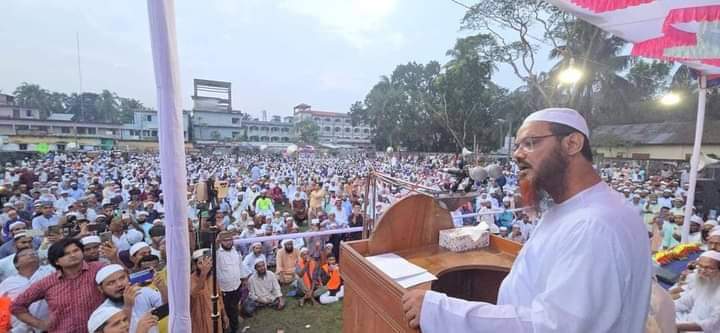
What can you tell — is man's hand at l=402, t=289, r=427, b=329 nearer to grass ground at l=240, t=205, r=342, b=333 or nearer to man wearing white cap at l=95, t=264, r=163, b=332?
man wearing white cap at l=95, t=264, r=163, b=332

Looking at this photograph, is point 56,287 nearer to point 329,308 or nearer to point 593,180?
point 329,308

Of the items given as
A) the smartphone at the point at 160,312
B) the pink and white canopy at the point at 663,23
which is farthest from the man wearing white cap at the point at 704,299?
the smartphone at the point at 160,312

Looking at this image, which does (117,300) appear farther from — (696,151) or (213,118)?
(213,118)

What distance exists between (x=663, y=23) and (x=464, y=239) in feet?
12.2

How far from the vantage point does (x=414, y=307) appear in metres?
1.19

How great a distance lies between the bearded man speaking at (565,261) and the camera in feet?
3.05

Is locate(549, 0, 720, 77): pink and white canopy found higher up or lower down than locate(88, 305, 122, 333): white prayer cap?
higher up

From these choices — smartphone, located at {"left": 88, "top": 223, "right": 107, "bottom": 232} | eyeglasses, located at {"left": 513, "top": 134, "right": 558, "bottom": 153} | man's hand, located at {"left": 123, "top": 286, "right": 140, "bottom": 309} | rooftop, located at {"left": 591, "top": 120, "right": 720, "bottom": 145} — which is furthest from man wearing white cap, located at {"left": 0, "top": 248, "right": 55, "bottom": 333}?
rooftop, located at {"left": 591, "top": 120, "right": 720, "bottom": 145}

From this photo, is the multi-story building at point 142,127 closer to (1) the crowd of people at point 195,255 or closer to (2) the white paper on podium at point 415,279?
(1) the crowd of people at point 195,255

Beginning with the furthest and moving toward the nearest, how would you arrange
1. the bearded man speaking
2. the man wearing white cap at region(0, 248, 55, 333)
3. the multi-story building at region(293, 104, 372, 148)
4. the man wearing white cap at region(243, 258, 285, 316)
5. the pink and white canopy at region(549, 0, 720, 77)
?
the multi-story building at region(293, 104, 372, 148) < the man wearing white cap at region(243, 258, 285, 316) < the pink and white canopy at region(549, 0, 720, 77) < the man wearing white cap at region(0, 248, 55, 333) < the bearded man speaking

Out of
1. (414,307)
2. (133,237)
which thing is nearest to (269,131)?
(133,237)

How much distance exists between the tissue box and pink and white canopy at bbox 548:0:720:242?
261 centimetres

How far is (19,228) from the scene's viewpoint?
211 inches

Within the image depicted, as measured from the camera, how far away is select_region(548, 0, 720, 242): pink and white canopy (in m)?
3.05
